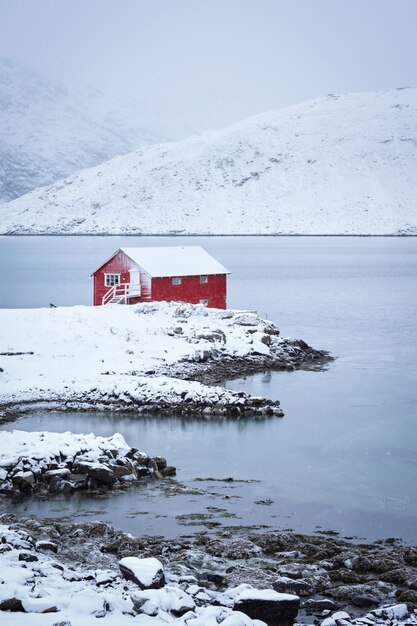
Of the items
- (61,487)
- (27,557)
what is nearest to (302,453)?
(61,487)

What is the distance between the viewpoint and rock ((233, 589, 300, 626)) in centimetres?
1178

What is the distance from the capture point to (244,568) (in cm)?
1384

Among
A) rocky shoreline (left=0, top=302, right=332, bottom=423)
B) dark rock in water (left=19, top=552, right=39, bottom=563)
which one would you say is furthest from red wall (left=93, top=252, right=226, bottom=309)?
dark rock in water (left=19, top=552, right=39, bottom=563)

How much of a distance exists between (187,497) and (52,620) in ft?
27.0

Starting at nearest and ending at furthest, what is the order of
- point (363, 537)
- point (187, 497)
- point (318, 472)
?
point (363, 537) < point (187, 497) < point (318, 472)

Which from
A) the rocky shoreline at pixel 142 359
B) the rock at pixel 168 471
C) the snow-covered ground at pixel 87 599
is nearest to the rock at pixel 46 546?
the snow-covered ground at pixel 87 599

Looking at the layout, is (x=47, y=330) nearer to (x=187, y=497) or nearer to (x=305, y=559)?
(x=187, y=497)

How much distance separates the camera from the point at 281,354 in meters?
37.7

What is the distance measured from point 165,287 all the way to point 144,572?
36.5 metres

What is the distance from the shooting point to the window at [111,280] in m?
49.2

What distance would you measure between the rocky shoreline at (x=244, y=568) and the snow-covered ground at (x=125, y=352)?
38.4ft

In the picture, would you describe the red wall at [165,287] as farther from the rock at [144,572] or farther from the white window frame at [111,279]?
the rock at [144,572]

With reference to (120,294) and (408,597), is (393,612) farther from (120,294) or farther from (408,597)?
(120,294)

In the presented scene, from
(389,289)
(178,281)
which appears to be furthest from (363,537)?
(389,289)
